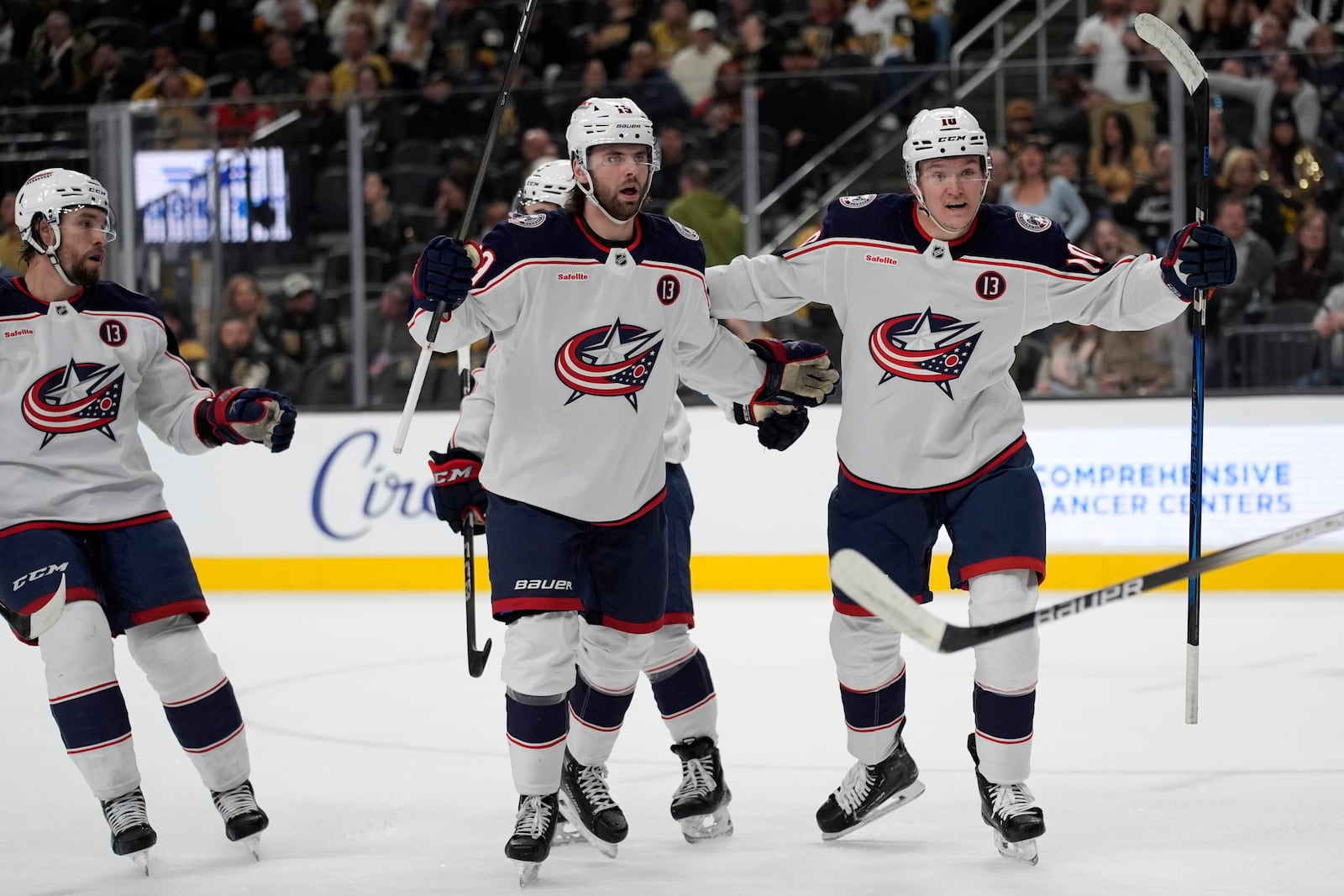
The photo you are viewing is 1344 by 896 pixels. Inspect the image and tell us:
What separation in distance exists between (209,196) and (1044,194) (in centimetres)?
375

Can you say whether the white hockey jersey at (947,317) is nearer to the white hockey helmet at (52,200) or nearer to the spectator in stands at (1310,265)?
the white hockey helmet at (52,200)

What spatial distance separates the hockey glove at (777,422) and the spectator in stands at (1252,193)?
434 cm

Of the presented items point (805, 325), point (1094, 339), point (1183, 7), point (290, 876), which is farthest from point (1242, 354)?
point (290, 876)

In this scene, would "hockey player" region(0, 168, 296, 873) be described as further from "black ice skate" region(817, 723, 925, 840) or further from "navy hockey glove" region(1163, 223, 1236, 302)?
"navy hockey glove" region(1163, 223, 1236, 302)

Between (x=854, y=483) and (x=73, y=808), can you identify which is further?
(x=73, y=808)

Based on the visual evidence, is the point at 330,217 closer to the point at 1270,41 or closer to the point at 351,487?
the point at 351,487

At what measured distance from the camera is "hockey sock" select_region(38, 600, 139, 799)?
3.40m

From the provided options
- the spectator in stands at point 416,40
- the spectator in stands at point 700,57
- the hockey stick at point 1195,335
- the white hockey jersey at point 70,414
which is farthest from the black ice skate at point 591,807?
the spectator in stands at point 416,40

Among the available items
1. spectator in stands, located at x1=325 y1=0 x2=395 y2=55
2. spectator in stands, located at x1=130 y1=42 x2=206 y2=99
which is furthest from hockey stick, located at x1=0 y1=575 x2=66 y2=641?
spectator in stands, located at x1=325 y1=0 x2=395 y2=55

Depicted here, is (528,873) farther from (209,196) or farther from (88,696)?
(209,196)

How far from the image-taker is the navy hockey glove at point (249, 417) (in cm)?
359

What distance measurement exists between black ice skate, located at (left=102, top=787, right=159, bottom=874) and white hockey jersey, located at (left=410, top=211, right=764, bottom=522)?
3.08 feet

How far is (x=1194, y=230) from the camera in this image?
333cm

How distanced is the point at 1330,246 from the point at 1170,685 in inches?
119
